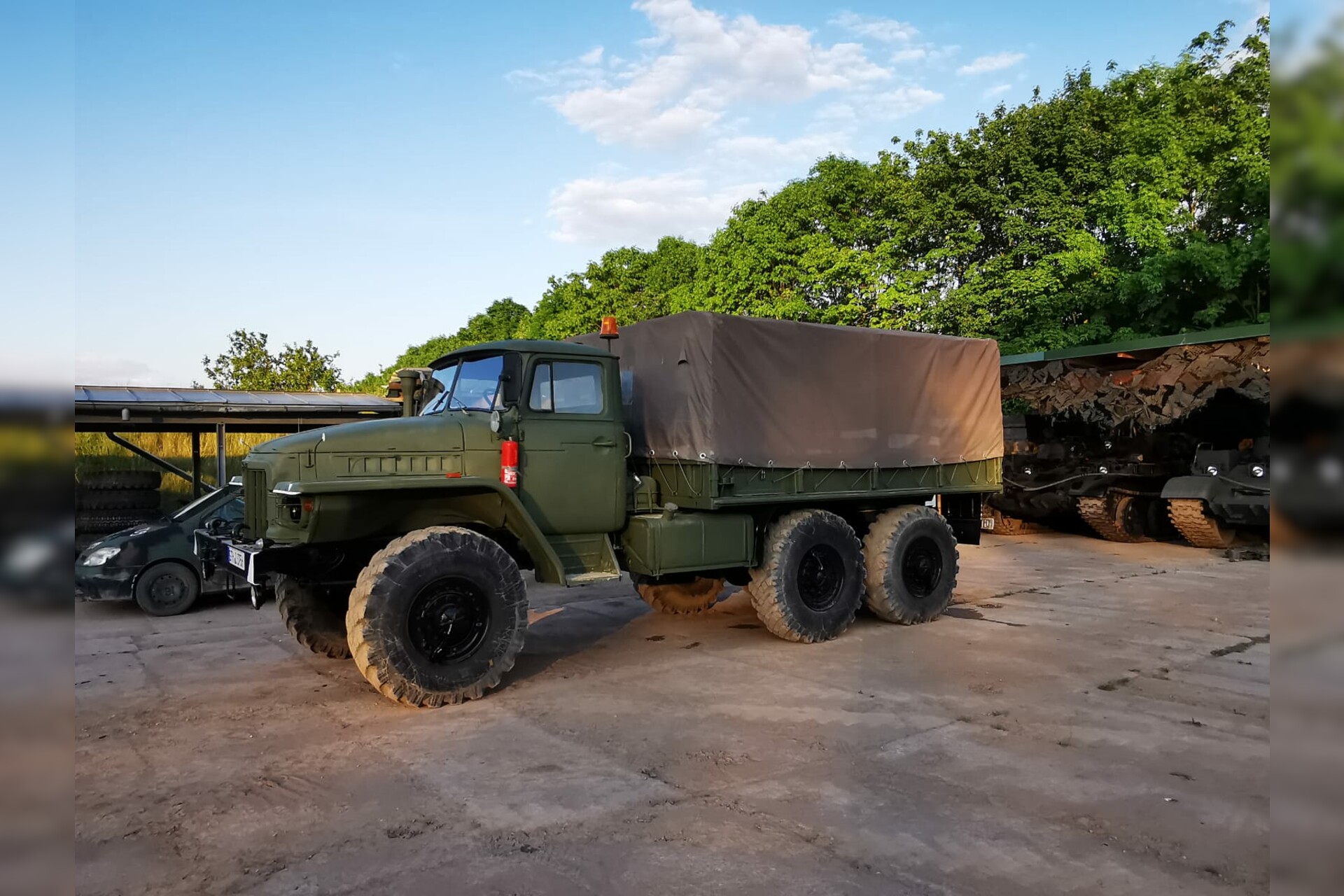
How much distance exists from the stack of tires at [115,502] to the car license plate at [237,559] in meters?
6.70

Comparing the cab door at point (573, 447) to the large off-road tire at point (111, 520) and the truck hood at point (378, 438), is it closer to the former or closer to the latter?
the truck hood at point (378, 438)

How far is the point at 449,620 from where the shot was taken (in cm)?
605

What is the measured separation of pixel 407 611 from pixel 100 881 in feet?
7.97

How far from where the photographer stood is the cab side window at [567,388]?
275 inches

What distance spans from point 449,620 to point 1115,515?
13.6 m

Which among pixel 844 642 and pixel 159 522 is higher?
pixel 159 522

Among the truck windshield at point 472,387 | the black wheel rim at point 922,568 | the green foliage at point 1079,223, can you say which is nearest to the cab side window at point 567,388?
the truck windshield at point 472,387

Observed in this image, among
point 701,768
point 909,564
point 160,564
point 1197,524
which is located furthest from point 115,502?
point 1197,524

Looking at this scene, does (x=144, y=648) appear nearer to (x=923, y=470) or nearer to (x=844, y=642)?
(x=844, y=642)

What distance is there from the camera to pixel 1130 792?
4.35m

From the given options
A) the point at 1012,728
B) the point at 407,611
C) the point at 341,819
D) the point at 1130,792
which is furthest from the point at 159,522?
the point at 1130,792

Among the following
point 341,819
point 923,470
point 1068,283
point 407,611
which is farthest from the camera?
point 1068,283

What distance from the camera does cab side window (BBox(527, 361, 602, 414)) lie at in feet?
22.9

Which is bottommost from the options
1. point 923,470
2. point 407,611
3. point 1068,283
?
point 407,611
